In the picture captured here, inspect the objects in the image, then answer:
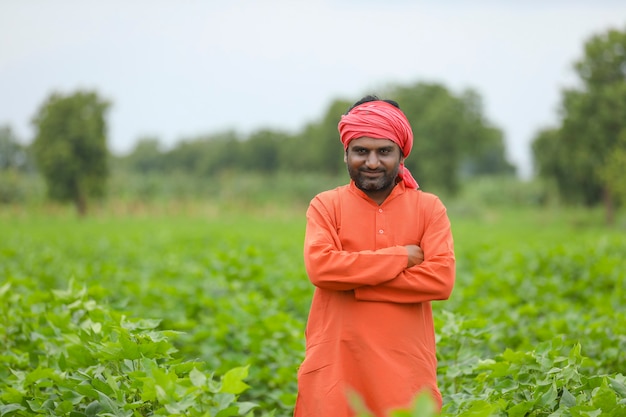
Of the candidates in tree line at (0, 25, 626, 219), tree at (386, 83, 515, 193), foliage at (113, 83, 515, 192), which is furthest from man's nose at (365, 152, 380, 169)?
tree at (386, 83, 515, 193)

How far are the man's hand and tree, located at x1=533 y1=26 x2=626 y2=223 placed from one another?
92.3 feet

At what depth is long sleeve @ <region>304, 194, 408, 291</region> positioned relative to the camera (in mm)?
2748

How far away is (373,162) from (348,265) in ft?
1.41

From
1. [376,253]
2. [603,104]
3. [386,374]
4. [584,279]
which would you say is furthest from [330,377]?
[603,104]

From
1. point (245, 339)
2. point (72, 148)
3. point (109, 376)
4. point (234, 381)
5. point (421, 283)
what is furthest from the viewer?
point (72, 148)

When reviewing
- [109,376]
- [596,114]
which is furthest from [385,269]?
[596,114]

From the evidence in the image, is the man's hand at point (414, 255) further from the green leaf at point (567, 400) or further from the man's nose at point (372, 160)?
the green leaf at point (567, 400)

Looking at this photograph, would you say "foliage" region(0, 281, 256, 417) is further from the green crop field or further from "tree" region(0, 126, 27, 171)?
"tree" region(0, 126, 27, 171)

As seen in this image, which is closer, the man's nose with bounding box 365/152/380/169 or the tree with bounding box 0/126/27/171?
the man's nose with bounding box 365/152/380/169

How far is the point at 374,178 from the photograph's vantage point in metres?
2.85

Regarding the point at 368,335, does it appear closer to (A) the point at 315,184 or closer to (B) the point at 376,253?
(B) the point at 376,253

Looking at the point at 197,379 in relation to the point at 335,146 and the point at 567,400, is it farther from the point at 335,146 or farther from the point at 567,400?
the point at 335,146

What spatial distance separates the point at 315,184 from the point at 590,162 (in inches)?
950

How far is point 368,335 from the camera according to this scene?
276cm
